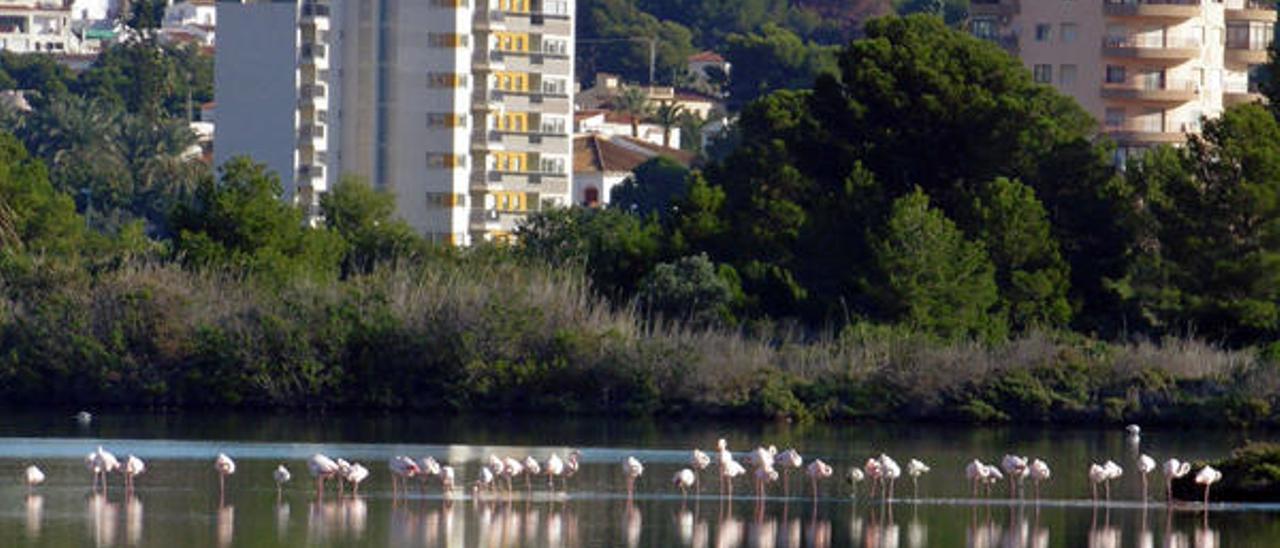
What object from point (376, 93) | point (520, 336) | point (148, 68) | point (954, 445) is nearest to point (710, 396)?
point (520, 336)

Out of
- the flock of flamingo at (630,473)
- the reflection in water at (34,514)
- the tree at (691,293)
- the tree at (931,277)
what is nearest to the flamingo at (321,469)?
the flock of flamingo at (630,473)

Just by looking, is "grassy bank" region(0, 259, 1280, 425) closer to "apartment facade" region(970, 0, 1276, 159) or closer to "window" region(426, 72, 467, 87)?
"apartment facade" region(970, 0, 1276, 159)

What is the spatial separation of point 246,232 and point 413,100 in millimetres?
48343

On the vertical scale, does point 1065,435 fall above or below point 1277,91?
below

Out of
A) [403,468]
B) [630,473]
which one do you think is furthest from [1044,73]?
[403,468]

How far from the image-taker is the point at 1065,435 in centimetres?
6600

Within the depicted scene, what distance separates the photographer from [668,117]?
178 metres

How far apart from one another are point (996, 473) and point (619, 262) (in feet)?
102

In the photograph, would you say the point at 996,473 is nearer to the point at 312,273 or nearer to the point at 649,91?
the point at 312,273

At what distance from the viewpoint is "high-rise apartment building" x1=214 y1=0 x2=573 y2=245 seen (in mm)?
127250

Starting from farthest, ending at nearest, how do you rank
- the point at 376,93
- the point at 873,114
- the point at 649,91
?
the point at 649,91 < the point at 376,93 < the point at 873,114

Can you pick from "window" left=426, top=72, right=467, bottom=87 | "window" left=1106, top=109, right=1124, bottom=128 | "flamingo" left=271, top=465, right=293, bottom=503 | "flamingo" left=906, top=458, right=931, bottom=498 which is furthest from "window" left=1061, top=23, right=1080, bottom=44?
"flamingo" left=271, top=465, right=293, bottom=503

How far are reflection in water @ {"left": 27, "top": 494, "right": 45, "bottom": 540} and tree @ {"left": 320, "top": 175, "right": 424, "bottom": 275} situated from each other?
35561mm

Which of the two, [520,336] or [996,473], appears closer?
[996,473]
